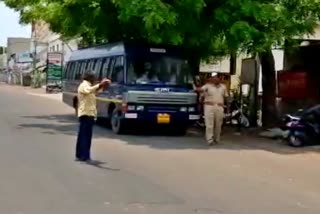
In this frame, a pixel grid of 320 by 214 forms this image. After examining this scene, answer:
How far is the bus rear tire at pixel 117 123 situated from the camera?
2055 cm

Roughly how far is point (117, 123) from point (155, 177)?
875cm

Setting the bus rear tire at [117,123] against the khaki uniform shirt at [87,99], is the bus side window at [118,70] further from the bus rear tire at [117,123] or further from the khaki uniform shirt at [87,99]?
the khaki uniform shirt at [87,99]

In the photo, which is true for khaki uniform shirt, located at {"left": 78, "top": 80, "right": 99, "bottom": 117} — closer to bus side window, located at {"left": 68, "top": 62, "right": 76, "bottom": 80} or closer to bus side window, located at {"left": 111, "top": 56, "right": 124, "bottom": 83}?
bus side window, located at {"left": 111, "top": 56, "right": 124, "bottom": 83}

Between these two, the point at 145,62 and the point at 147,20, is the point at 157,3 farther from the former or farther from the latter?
the point at 145,62

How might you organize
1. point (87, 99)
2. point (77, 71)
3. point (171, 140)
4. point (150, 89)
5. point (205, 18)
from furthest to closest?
point (77, 71)
point (150, 89)
point (205, 18)
point (171, 140)
point (87, 99)

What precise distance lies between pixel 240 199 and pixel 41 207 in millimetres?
2810

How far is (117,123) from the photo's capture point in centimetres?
2077

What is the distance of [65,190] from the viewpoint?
10.4m

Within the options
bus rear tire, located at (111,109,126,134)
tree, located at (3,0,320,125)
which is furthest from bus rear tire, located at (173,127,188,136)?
tree, located at (3,0,320,125)

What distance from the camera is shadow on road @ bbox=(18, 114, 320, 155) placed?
701 inches

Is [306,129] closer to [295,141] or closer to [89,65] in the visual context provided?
[295,141]

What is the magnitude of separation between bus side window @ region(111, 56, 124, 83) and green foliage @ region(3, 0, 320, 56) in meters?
1.02

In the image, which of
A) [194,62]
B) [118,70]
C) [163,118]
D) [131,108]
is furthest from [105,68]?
[163,118]

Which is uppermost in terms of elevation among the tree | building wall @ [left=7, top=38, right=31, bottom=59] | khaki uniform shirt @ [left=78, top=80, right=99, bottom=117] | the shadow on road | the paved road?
building wall @ [left=7, top=38, right=31, bottom=59]
